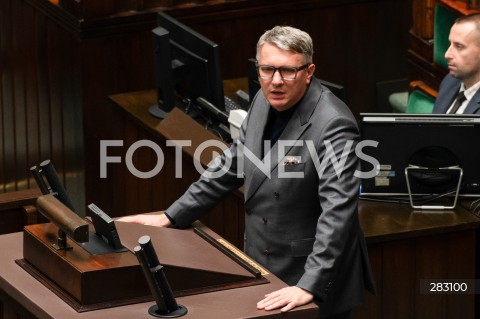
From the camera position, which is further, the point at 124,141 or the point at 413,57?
the point at 413,57

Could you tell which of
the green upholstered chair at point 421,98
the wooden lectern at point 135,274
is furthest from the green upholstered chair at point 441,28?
the wooden lectern at point 135,274

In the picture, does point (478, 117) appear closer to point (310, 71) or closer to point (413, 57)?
point (310, 71)

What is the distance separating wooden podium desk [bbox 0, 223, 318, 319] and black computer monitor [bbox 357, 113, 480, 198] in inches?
62.8

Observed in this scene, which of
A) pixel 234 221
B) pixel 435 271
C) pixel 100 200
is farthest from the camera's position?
pixel 100 200

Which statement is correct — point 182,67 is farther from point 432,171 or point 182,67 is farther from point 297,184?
point 297,184

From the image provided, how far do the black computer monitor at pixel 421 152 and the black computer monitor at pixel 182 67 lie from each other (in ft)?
3.74

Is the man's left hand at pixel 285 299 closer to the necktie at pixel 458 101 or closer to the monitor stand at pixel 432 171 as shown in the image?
the monitor stand at pixel 432 171

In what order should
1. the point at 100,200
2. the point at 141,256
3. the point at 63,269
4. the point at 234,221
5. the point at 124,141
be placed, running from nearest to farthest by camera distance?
the point at 141,256 < the point at 63,269 < the point at 234,221 < the point at 124,141 < the point at 100,200

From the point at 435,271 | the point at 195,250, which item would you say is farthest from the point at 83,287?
the point at 435,271

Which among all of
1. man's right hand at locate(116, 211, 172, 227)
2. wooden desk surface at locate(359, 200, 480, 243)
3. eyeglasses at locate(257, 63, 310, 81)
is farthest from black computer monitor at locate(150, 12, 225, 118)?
eyeglasses at locate(257, 63, 310, 81)

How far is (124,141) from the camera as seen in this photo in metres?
7.17

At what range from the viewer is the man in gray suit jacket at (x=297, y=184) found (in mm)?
4426

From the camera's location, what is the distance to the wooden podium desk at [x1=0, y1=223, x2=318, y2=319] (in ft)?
13.2

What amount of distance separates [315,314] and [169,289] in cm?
51
